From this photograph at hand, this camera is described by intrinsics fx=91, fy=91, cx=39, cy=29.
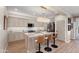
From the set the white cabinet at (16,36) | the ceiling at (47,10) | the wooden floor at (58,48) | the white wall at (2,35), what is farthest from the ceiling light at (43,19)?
the white wall at (2,35)

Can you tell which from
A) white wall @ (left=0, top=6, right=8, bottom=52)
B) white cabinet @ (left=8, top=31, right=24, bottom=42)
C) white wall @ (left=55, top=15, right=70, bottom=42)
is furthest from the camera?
white wall @ (left=55, top=15, right=70, bottom=42)

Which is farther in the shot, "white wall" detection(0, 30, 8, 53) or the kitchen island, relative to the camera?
the kitchen island

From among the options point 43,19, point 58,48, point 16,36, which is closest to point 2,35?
point 16,36

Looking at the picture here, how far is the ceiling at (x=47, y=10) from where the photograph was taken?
1.88m

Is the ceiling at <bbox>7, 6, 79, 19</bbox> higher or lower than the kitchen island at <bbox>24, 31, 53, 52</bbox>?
higher

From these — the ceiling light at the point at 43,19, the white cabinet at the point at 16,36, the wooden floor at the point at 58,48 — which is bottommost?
the wooden floor at the point at 58,48

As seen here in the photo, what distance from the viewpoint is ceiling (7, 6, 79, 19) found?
1.88m

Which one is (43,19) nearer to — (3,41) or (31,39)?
(31,39)

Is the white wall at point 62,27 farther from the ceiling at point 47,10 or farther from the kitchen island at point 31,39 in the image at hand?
the kitchen island at point 31,39

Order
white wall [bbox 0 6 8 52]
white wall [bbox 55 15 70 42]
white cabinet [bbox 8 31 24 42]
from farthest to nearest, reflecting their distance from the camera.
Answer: white wall [bbox 55 15 70 42] → white cabinet [bbox 8 31 24 42] → white wall [bbox 0 6 8 52]

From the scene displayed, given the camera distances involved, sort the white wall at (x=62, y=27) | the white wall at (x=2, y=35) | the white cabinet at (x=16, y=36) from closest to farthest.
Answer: the white wall at (x=2, y=35) → the white cabinet at (x=16, y=36) → the white wall at (x=62, y=27)

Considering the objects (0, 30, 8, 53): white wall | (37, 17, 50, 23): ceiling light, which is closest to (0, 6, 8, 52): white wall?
(0, 30, 8, 53): white wall

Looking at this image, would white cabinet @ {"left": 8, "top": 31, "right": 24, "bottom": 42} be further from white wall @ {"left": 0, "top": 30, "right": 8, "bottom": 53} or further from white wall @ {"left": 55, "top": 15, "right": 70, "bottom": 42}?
white wall @ {"left": 55, "top": 15, "right": 70, "bottom": 42}
